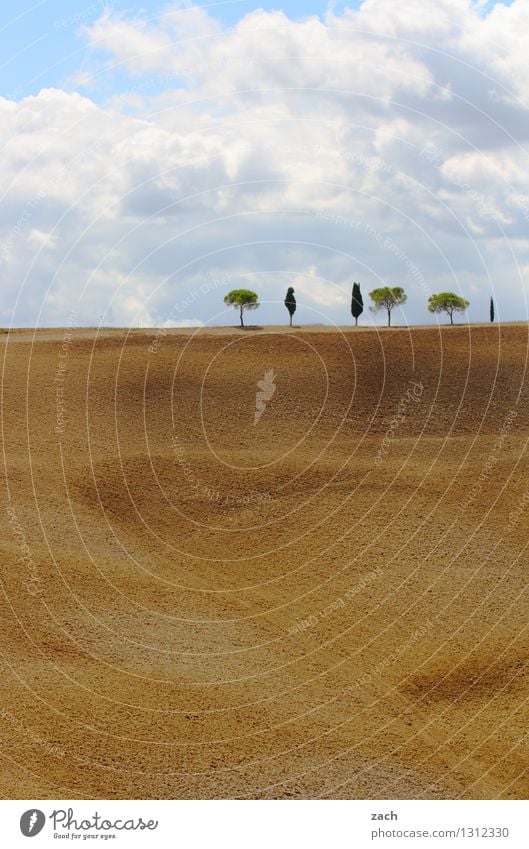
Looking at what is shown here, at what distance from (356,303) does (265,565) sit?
1254 inches

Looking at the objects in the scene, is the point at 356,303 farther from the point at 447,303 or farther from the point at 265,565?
the point at 265,565

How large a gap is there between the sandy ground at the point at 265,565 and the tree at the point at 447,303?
17348 millimetres

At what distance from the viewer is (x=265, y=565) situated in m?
32.1

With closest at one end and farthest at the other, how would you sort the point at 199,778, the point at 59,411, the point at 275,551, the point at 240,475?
the point at 199,778
the point at 275,551
the point at 240,475
the point at 59,411

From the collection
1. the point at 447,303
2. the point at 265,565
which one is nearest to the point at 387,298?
the point at 447,303

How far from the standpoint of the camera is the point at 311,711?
23859 mm

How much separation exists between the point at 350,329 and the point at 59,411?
1981cm

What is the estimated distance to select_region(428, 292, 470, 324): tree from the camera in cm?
6931

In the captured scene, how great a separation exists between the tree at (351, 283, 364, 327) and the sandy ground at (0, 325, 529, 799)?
28.8 feet

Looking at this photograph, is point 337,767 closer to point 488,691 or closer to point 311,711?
point 311,711

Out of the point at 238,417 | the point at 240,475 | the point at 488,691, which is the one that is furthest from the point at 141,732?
the point at 238,417

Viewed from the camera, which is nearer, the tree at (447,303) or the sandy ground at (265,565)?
the sandy ground at (265,565)

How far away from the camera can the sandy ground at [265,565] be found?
22.2 metres

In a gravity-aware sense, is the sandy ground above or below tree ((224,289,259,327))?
below
